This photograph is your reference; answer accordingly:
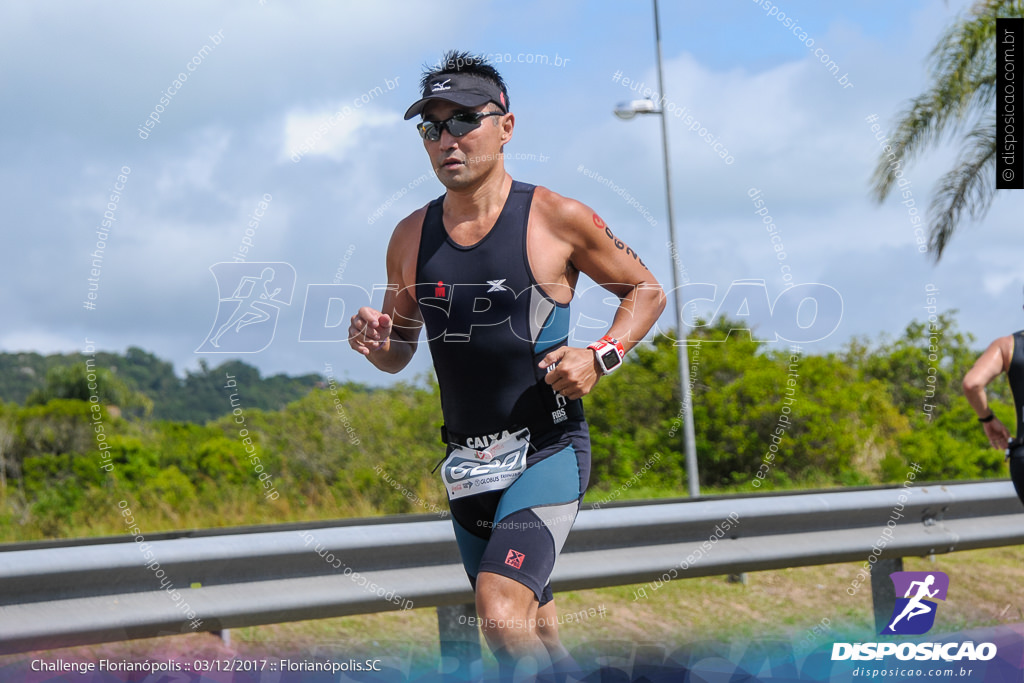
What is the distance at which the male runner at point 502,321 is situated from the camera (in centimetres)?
325

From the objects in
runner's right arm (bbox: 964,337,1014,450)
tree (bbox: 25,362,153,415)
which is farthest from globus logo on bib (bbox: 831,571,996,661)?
tree (bbox: 25,362,153,415)

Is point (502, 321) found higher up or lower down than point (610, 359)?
higher up

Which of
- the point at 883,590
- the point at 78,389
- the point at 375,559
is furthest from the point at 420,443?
the point at 78,389

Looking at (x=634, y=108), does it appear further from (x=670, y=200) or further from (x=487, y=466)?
(x=487, y=466)

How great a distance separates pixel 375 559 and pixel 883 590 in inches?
116

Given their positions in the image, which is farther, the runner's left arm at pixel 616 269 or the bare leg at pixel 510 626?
the runner's left arm at pixel 616 269

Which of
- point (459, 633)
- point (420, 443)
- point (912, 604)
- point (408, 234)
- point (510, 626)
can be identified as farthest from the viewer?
point (420, 443)

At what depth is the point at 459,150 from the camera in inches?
132

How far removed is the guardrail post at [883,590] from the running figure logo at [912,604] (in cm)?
3

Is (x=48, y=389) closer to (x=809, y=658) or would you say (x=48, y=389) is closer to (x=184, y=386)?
(x=184, y=386)

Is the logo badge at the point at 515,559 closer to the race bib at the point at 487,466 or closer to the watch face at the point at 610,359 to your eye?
the race bib at the point at 487,466

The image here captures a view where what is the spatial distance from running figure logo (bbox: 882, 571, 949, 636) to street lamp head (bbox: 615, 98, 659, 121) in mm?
5594

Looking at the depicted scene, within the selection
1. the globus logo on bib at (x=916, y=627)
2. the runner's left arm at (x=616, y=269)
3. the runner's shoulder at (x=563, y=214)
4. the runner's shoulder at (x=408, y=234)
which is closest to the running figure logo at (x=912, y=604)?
the globus logo on bib at (x=916, y=627)

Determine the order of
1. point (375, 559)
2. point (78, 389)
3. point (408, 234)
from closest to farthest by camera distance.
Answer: point (408, 234)
point (375, 559)
point (78, 389)
